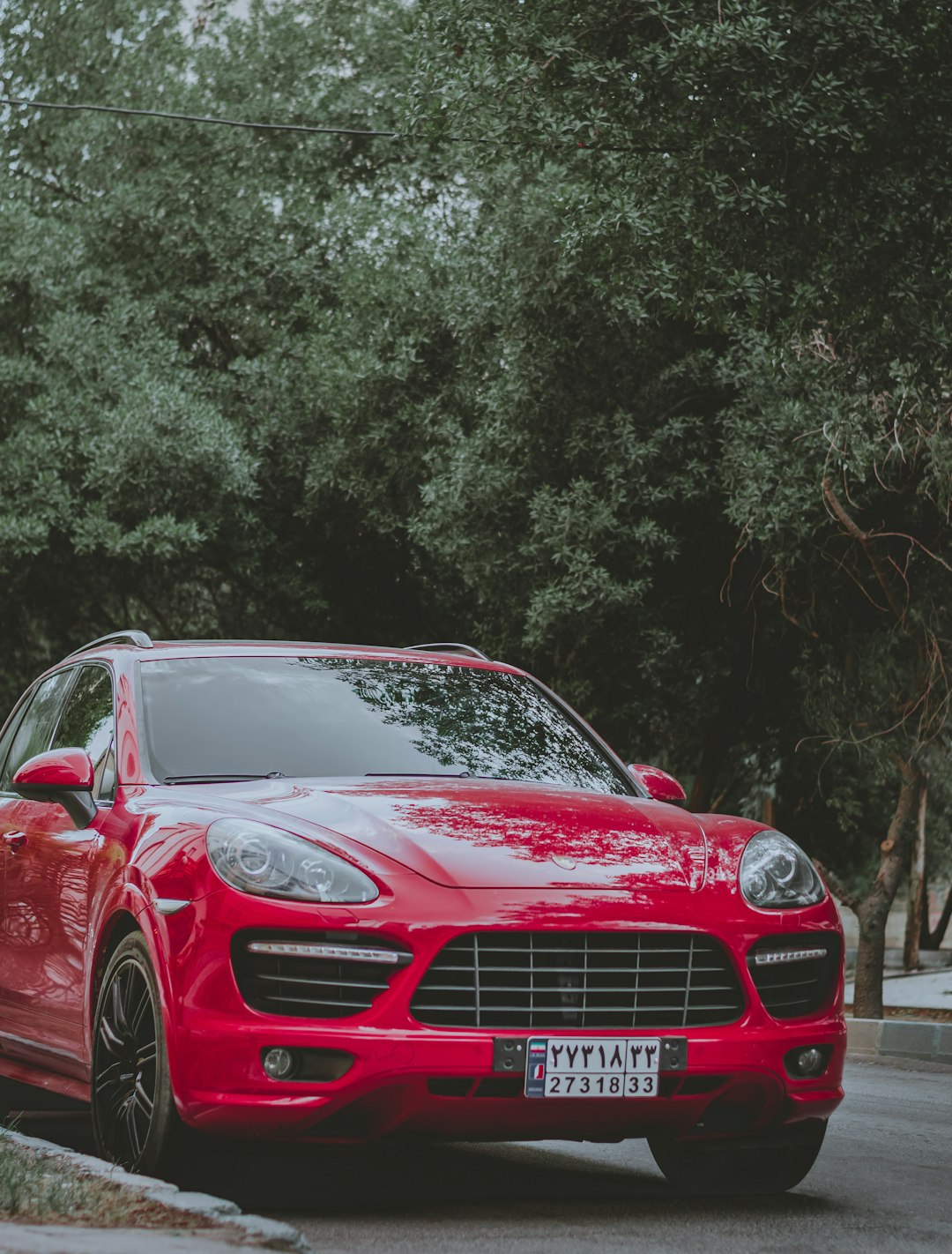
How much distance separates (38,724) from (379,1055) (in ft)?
10.1

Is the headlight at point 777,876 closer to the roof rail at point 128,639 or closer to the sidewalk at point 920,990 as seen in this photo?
the roof rail at point 128,639

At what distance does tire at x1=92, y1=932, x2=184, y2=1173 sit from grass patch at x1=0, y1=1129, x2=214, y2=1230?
0.99 ft

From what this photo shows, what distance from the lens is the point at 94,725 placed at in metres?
6.38

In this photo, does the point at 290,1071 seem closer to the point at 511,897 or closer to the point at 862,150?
the point at 511,897

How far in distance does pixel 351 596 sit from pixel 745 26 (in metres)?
14.0

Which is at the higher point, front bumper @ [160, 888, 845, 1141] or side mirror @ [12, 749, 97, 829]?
side mirror @ [12, 749, 97, 829]

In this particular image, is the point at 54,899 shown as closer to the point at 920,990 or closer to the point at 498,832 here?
the point at 498,832

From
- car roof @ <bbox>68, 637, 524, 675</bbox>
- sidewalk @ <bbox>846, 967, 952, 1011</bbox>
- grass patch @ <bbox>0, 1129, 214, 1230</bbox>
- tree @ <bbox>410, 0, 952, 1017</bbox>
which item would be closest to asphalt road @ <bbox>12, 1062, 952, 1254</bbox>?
grass patch @ <bbox>0, 1129, 214, 1230</bbox>

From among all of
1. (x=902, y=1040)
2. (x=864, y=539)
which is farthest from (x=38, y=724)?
(x=864, y=539)

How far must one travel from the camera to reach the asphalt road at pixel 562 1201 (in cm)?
472

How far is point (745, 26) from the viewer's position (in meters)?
9.85

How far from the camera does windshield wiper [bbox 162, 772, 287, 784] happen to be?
5.61 m

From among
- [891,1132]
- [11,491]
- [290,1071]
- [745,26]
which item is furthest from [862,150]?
[11,491]

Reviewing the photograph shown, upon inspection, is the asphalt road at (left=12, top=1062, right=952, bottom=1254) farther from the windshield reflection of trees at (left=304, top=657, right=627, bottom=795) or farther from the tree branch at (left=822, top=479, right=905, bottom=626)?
the tree branch at (left=822, top=479, right=905, bottom=626)
